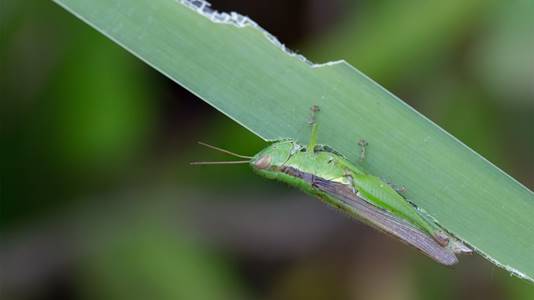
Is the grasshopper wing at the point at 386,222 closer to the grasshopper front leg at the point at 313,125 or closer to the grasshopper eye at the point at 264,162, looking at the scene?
the grasshopper eye at the point at 264,162

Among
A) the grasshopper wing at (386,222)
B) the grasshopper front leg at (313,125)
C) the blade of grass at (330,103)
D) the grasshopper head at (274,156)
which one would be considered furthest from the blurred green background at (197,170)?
the blade of grass at (330,103)

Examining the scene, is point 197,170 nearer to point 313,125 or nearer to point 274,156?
point 274,156

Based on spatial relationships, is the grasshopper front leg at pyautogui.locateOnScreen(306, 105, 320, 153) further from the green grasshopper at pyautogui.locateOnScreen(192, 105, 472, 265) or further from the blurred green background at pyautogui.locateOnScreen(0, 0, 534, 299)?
the blurred green background at pyautogui.locateOnScreen(0, 0, 534, 299)

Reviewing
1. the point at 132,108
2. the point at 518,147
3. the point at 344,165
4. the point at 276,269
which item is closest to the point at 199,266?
the point at 276,269

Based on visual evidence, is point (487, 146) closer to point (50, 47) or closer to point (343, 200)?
point (343, 200)

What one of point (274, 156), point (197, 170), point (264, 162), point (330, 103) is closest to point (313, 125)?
point (330, 103)

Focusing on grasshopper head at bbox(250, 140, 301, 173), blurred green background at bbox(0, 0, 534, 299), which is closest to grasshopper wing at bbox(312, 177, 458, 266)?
grasshopper head at bbox(250, 140, 301, 173)
